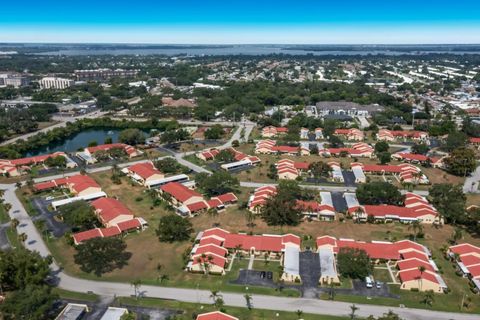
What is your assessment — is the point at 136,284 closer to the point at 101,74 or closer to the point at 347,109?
the point at 347,109

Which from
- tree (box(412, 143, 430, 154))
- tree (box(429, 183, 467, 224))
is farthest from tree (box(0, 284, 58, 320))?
tree (box(412, 143, 430, 154))

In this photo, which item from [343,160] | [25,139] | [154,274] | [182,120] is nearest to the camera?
[154,274]

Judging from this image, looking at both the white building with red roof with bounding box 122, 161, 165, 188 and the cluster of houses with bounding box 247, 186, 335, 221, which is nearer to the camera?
the cluster of houses with bounding box 247, 186, 335, 221

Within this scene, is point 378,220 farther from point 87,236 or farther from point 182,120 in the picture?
point 182,120

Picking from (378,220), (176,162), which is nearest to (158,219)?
(176,162)

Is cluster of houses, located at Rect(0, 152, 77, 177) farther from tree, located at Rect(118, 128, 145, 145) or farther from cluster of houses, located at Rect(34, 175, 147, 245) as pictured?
tree, located at Rect(118, 128, 145, 145)
